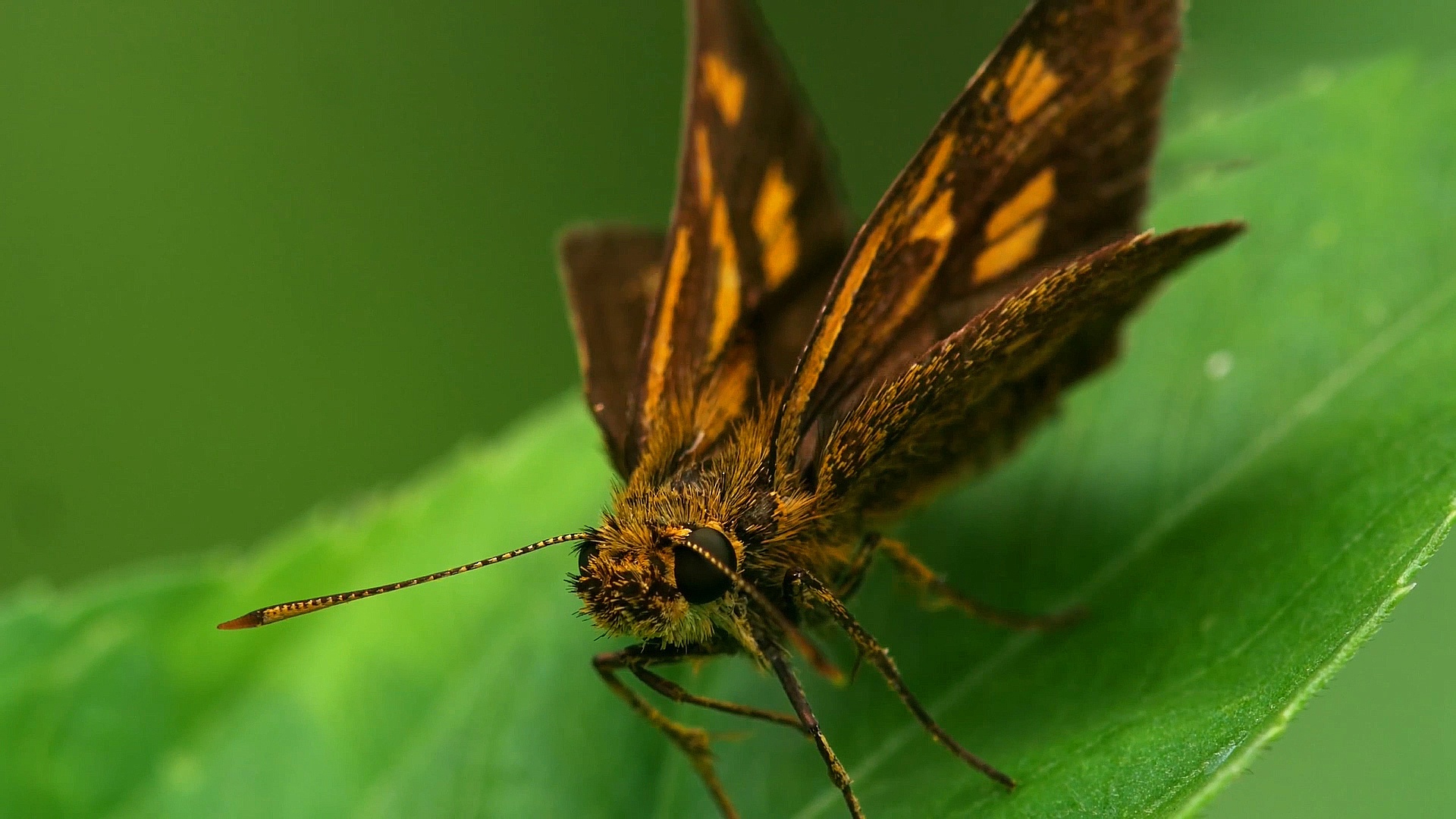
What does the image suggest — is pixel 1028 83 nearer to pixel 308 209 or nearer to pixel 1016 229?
pixel 1016 229

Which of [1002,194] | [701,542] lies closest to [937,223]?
[1002,194]

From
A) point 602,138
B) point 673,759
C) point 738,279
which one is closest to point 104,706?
point 673,759

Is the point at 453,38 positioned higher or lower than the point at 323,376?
higher

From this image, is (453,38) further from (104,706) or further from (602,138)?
(104,706)

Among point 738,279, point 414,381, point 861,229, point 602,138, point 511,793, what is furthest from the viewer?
point 602,138

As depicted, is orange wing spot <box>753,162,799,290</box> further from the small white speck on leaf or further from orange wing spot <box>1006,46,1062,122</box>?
the small white speck on leaf

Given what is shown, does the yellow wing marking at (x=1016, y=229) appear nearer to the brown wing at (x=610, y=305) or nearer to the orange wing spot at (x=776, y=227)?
the orange wing spot at (x=776, y=227)
